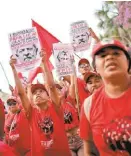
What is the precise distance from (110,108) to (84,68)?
113 cm

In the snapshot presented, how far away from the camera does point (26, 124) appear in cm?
430

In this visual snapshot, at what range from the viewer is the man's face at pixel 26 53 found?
4.02 meters

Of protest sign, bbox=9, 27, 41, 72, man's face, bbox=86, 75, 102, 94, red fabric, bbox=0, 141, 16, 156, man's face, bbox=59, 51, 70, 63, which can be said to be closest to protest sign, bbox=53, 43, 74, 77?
man's face, bbox=59, 51, 70, 63

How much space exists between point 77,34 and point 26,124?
102 centimetres

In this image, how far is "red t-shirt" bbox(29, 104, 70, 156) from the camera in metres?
3.93

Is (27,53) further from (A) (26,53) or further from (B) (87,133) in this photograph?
(B) (87,133)

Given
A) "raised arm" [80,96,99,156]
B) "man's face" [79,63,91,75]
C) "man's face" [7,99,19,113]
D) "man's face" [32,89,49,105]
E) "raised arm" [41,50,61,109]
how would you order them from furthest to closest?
"man's face" [7,99,19,113], "man's face" [79,63,91,75], "man's face" [32,89,49,105], "raised arm" [41,50,61,109], "raised arm" [80,96,99,156]

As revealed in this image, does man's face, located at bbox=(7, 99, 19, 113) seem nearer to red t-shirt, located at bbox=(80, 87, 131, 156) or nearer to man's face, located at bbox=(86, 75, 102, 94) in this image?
man's face, located at bbox=(86, 75, 102, 94)

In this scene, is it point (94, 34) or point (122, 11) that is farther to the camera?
point (122, 11)

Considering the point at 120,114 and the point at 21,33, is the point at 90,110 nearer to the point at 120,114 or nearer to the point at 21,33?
the point at 120,114

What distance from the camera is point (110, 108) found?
308 cm

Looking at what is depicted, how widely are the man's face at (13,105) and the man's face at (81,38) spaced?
2.95 feet

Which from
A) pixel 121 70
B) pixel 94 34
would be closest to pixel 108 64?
pixel 121 70

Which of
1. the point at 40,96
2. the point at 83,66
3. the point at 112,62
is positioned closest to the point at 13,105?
the point at 40,96
